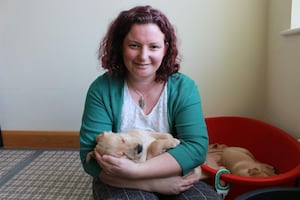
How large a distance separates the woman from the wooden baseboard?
110 centimetres

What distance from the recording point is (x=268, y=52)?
1735 mm

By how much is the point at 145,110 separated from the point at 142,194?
288mm

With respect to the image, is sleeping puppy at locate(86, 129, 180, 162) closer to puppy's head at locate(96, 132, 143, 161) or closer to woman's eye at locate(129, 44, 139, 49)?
puppy's head at locate(96, 132, 143, 161)

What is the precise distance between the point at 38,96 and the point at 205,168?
133 cm

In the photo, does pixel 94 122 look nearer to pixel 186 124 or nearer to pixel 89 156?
pixel 89 156

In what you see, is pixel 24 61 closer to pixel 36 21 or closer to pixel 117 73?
pixel 36 21

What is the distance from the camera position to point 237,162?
1.37 metres

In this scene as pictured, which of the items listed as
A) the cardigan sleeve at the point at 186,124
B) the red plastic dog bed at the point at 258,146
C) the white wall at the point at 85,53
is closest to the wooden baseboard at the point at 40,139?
the white wall at the point at 85,53

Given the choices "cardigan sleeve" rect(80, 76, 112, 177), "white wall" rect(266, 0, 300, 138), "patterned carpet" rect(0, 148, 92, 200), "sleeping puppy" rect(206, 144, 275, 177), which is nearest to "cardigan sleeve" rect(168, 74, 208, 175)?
"cardigan sleeve" rect(80, 76, 112, 177)

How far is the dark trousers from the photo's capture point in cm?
86

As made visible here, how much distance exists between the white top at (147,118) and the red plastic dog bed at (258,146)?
288 millimetres

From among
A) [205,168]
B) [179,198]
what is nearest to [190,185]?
[179,198]

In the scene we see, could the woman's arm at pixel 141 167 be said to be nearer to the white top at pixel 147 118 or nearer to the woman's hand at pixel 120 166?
the woman's hand at pixel 120 166

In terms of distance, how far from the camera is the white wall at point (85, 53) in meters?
1.77
